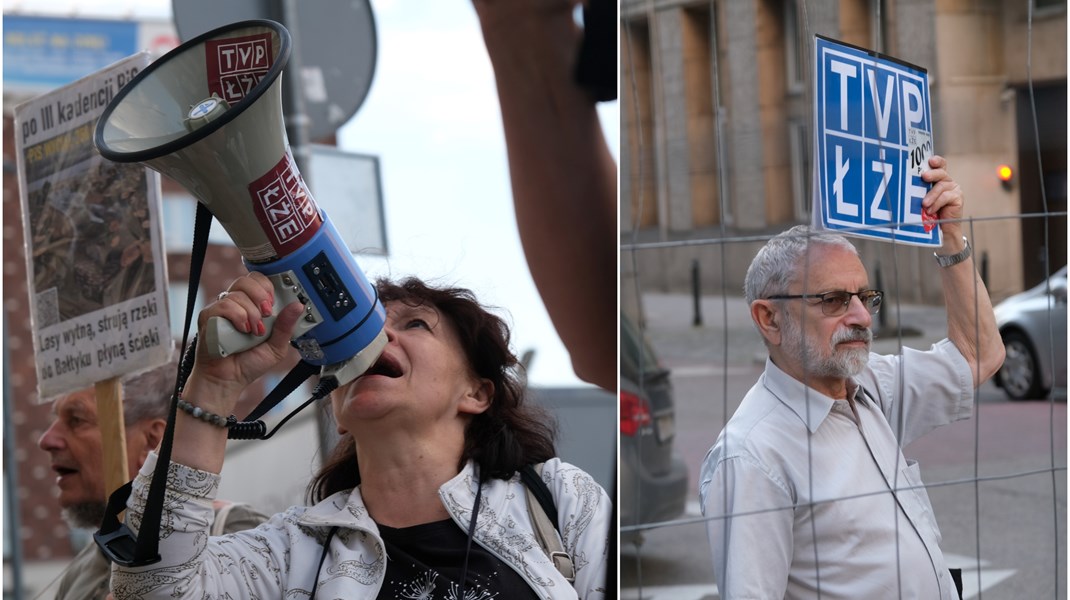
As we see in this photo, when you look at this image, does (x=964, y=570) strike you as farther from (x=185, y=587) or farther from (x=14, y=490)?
(x=14, y=490)

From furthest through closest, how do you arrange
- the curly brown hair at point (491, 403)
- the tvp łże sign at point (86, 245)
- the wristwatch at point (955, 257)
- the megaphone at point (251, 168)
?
the tvp łże sign at point (86, 245) < the curly brown hair at point (491, 403) < the wristwatch at point (955, 257) < the megaphone at point (251, 168)

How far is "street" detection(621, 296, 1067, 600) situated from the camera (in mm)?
1687

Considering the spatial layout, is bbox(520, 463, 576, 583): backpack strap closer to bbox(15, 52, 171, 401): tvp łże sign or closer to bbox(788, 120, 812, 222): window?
bbox(788, 120, 812, 222): window

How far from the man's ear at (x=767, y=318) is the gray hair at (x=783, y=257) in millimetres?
11

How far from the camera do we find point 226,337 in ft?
5.13

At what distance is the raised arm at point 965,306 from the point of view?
1.68 metres

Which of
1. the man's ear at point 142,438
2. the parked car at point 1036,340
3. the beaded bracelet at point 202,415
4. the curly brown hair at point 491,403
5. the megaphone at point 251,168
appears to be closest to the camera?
the megaphone at point 251,168

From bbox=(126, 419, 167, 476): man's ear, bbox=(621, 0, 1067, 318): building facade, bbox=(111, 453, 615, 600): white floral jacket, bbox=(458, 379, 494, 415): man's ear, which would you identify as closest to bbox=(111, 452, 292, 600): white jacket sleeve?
bbox=(111, 453, 615, 600): white floral jacket

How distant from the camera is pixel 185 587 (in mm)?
Answer: 1640

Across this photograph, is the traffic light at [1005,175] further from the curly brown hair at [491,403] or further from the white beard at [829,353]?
the curly brown hair at [491,403]

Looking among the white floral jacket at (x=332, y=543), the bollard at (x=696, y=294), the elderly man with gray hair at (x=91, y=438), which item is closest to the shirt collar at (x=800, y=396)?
the bollard at (x=696, y=294)

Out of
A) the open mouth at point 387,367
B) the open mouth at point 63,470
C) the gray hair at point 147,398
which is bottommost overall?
the open mouth at point 63,470

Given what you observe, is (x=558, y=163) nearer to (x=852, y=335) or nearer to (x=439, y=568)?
(x=852, y=335)

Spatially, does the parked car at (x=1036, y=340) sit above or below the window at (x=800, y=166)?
below
